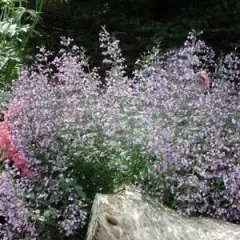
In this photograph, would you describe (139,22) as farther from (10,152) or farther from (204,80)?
(10,152)

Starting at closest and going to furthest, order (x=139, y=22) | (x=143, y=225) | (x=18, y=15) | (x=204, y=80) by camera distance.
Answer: (x=143, y=225) → (x=204, y=80) → (x=18, y=15) → (x=139, y=22)

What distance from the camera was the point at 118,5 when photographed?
6410 millimetres

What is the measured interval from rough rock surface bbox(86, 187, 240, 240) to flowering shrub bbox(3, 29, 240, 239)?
110mm

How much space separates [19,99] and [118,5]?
3669mm

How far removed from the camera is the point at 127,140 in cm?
282

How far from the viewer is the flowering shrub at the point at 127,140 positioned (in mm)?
2625

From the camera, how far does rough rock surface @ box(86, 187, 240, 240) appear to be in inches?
95.5

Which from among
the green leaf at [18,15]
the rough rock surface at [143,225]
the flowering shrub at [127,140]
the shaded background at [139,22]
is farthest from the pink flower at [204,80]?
the shaded background at [139,22]

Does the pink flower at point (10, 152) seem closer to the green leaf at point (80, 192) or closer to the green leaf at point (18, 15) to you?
the green leaf at point (80, 192)

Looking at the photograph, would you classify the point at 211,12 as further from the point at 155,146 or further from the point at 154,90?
the point at 155,146

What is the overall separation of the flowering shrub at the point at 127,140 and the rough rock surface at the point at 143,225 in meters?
0.11

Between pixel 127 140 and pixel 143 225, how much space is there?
0.50m

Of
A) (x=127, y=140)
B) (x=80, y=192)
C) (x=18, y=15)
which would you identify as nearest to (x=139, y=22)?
(x=18, y=15)

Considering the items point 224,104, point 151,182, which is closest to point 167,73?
point 224,104
